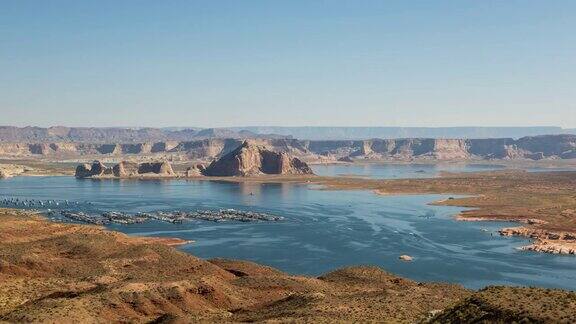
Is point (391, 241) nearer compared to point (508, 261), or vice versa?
point (508, 261)

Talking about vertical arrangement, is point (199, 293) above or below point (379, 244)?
above

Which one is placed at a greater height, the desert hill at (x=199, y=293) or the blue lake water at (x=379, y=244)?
the desert hill at (x=199, y=293)

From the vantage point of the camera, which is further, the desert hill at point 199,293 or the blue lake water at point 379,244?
the blue lake water at point 379,244

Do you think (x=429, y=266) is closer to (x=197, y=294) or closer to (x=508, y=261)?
(x=508, y=261)

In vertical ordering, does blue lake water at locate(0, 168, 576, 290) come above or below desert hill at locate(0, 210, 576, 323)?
below

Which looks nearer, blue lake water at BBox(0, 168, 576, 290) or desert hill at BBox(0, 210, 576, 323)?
desert hill at BBox(0, 210, 576, 323)

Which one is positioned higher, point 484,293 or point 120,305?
point 484,293

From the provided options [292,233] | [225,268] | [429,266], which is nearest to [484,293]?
[225,268]

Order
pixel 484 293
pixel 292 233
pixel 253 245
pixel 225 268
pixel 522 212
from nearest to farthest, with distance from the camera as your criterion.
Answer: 1. pixel 484 293
2. pixel 225 268
3. pixel 253 245
4. pixel 292 233
5. pixel 522 212

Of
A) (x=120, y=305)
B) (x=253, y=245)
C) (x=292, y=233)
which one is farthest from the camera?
(x=292, y=233)

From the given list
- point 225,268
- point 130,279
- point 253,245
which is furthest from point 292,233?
point 130,279

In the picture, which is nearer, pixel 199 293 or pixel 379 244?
pixel 199 293
